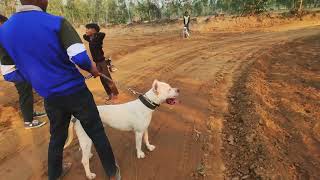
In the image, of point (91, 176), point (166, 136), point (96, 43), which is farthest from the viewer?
point (96, 43)

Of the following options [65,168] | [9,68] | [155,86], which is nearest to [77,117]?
[9,68]

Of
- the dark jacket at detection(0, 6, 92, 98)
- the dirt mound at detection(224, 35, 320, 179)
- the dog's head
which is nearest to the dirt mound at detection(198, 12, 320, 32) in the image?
the dirt mound at detection(224, 35, 320, 179)

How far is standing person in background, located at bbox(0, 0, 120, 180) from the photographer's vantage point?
374 centimetres

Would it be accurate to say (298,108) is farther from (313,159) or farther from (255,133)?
(313,159)

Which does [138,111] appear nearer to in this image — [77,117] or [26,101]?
[77,117]

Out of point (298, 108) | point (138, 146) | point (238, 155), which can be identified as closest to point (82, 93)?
point (138, 146)

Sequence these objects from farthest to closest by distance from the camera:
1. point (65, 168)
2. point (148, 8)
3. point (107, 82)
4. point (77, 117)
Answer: point (148, 8) < point (107, 82) < point (65, 168) < point (77, 117)

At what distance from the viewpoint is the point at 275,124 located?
677cm

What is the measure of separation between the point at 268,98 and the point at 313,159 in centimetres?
317

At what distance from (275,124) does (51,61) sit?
14.9ft

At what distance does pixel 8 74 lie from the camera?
174 inches

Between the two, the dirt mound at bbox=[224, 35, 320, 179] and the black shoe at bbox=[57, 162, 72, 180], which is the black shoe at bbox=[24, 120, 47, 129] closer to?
the black shoe at bbox=[57, 162, 72, 180]

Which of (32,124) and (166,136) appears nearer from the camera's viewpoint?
(166,136)

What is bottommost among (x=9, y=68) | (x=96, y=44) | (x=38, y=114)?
(x=38, y=114)
